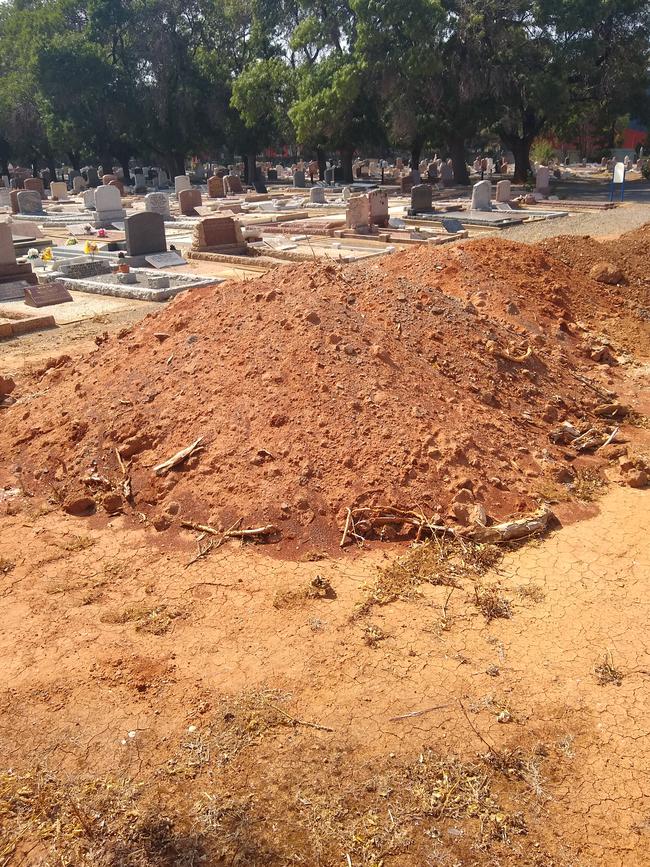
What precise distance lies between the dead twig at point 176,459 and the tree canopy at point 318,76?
30.3m

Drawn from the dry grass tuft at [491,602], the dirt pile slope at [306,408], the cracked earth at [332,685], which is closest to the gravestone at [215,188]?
the dirt pile slope at [306,408]

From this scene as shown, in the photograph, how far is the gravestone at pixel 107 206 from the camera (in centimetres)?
2608

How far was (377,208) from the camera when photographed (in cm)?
2253

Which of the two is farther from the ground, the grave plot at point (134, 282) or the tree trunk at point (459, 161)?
the tree trunk at point (459, 161)

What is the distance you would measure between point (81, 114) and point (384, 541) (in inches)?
1923

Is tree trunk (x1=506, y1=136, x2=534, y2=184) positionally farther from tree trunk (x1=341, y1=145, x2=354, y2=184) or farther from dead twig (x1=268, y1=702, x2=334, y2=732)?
dead twig (x1=268, y1=702, x2=334, y2=732)

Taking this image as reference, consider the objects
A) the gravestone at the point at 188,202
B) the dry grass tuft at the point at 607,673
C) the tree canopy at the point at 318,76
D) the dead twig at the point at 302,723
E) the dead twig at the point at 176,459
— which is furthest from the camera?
the tree canopy at the point at 318,76

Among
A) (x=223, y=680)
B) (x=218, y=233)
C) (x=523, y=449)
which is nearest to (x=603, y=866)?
(x=223, y=680)

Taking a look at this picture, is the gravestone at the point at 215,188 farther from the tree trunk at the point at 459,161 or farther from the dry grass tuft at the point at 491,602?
the dry grass tuft at the point at 491,602

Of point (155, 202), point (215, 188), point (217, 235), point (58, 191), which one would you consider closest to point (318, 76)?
point (215, 188)

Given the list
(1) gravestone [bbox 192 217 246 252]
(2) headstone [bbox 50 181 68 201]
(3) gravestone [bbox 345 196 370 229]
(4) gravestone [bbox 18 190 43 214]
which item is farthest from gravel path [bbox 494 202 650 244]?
(2) headstone [bbox 50 181 68 201]

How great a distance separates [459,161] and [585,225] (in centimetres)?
1624

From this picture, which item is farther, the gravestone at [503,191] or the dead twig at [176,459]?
the gravestone at [503,191]

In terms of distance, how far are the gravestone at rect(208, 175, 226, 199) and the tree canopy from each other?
4.86 m
